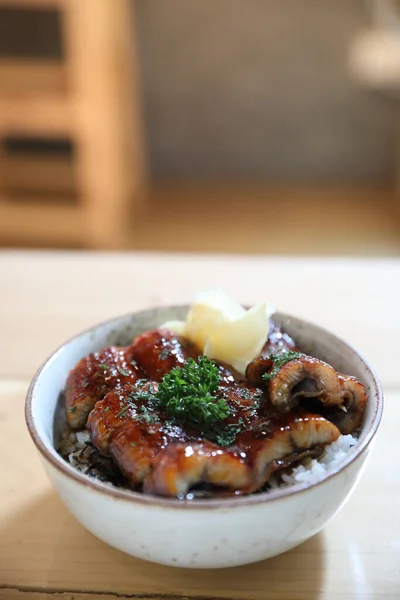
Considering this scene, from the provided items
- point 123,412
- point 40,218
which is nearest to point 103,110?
point 40,218

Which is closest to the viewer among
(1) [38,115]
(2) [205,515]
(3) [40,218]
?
(2) [205,515]

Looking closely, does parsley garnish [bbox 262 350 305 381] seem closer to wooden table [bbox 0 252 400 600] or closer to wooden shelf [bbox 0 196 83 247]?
wooden table [bbox 0 252 400 600]

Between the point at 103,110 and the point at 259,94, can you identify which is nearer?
the point at 103,110

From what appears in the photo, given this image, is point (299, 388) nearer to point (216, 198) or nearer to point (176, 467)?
point (176, 467)

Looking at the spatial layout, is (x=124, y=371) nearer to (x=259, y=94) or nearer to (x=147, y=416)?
(x=147, y=416)

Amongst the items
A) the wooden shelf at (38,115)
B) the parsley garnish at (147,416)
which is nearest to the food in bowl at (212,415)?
the parsley garnish at (147,416)

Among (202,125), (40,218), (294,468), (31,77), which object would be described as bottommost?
(40,218)

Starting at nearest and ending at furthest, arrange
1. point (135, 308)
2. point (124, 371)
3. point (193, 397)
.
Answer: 1. point (193, 397)
2. point (124, 371)
3. point (135, 308)
